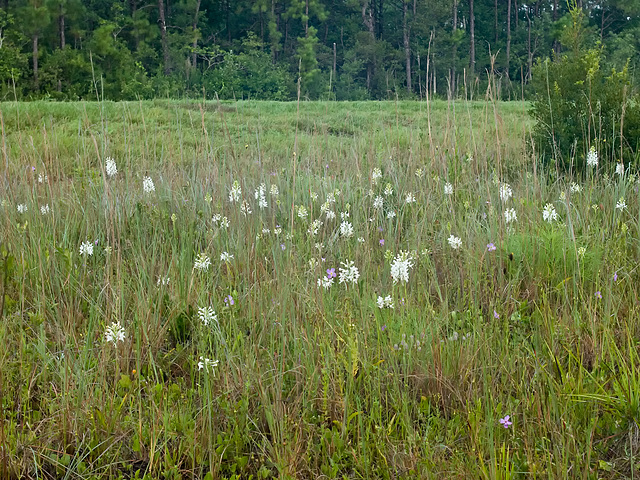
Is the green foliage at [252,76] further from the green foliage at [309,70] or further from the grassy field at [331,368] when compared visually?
the grassy field at [331,368]

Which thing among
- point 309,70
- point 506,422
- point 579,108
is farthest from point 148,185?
point 309,70

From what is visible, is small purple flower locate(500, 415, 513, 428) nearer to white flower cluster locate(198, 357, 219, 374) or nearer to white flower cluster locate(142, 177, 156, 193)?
white flower cluster locate(198, 357, 219, 374)

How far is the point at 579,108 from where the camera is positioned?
4.89 meters

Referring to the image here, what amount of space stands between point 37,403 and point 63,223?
179 cm

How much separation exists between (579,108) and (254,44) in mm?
29404

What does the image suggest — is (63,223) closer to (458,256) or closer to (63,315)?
(63,315)

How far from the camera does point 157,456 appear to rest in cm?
162

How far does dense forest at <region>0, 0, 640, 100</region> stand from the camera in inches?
769

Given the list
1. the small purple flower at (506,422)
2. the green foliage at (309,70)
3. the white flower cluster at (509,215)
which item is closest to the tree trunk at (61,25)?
the green foliage at (309,70)

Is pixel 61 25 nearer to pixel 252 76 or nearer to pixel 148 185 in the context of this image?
pixel 252 76

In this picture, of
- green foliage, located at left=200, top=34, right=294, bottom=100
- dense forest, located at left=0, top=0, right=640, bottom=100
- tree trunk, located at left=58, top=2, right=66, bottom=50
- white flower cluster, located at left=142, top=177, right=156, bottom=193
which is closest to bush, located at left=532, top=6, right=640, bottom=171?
white flower cluster, located at left=142, top=177, right=156, bottom=193

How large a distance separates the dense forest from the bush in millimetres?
6635

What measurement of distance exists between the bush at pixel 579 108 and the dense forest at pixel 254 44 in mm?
6635

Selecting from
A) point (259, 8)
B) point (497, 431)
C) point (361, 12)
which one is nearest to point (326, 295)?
point (497, 431)
